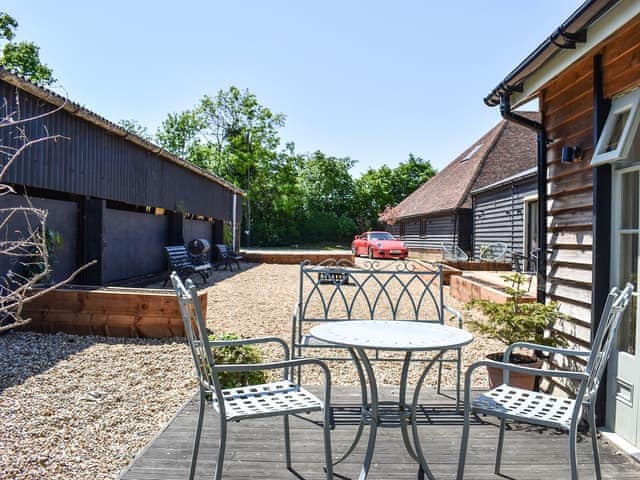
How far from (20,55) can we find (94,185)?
29.6m

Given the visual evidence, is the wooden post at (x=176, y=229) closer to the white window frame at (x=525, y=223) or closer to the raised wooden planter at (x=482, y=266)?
the raised wooden planter at (x=482, y=266)

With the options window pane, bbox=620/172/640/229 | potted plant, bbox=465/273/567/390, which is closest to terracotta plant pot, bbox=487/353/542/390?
potted plant, bbox=465/273/567/390

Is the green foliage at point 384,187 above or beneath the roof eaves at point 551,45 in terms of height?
above

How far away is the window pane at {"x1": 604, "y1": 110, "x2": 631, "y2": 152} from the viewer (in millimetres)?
3006

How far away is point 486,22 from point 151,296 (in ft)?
25.6

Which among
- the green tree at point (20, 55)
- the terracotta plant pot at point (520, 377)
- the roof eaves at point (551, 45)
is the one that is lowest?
the terracotta plant pot at point (520, 377)

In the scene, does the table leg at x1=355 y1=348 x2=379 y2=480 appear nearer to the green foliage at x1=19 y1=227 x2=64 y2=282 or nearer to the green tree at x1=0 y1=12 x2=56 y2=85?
the green foliage at x1=19 y1=227 x2=64 y2=282

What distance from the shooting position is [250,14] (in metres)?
10.1

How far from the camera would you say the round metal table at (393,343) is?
2.16 m

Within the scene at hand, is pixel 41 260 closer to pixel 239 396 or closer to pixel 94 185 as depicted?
pixel 94 185

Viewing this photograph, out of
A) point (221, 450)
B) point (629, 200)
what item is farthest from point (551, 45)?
point (221, 450)

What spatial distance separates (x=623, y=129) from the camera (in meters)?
2.94

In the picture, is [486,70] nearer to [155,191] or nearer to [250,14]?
[250,14]

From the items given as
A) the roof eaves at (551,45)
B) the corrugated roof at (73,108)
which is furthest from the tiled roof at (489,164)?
the roof eaves at (551,45)
